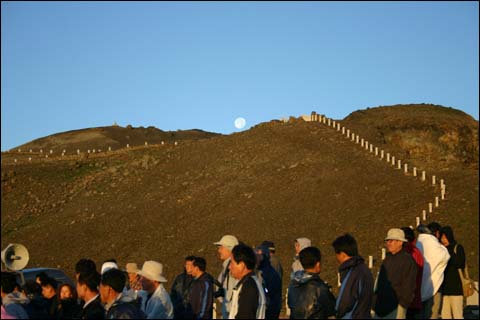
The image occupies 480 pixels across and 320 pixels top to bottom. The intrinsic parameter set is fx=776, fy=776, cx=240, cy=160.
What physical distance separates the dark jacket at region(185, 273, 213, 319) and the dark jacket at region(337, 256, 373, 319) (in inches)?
76.9

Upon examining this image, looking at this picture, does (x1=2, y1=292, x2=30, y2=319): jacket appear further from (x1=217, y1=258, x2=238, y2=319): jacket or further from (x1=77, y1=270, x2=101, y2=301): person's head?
(x1=217, y1=258, x2=238, y2=319): jacket

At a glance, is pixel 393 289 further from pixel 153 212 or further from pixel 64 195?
pixel 64 195

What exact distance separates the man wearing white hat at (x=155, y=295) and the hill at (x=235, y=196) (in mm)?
19312

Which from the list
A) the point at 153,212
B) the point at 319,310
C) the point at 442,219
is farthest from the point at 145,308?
the point at 153,212

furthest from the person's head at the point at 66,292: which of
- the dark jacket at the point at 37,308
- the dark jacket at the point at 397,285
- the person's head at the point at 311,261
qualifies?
the dark jacket at the point at 397,285

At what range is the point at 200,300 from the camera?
10.9m

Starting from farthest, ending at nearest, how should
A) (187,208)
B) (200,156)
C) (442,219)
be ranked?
(200,156) → (187,208) → (442,219)

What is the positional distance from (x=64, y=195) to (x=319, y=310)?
179ft

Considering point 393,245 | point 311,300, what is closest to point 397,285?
point 393,245

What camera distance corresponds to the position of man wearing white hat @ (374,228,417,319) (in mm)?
11484

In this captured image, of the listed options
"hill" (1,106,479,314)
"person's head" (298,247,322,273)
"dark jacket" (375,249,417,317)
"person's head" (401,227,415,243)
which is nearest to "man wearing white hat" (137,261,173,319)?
"person's head" (298,247,322,273)

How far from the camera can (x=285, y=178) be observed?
48.2 metres

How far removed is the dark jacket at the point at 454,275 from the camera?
46.0 ft

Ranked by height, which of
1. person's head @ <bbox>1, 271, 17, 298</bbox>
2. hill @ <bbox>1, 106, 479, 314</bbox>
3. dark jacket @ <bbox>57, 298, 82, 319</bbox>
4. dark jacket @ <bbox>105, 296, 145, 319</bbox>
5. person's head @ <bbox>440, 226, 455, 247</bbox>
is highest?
hill @ <bbox>1, 106, 479, 314</bbox>
